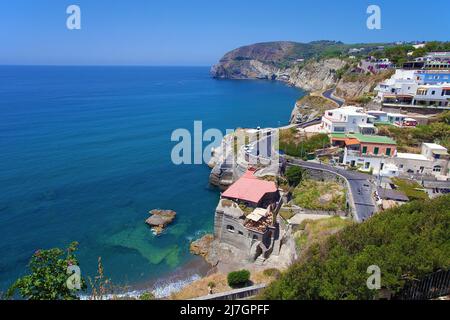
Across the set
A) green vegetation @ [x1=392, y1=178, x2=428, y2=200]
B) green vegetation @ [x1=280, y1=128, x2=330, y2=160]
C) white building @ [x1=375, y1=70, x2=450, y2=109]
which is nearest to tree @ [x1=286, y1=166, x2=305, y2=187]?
green vegetation @ [x1=280, y1=128, x2=330, y2=160]

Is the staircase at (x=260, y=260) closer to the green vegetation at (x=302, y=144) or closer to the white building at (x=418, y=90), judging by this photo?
the green vegetation at (x=302, y=144)

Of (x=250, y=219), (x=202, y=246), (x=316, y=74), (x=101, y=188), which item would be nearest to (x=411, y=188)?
(x=250, y=219)

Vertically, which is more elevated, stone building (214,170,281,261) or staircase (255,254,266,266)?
stone building (214,170,281,261)

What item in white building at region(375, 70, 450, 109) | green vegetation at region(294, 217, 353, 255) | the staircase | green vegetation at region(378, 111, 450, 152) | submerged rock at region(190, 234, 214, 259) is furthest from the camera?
white building at region(375, 70, 450, 109)

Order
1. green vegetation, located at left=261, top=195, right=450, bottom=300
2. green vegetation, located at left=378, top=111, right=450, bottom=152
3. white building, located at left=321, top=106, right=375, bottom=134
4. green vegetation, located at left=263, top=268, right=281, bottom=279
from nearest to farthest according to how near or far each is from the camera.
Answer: green vegetation, located at left=261, top=195, right=450, bottom=300, green vegetation, located at left=263, top=268, right=281, bottom=279, green vegetation, located at left=378, top=111, right=450, bottom=152, white building, located at left=321, top=106, right=375, bottom=134

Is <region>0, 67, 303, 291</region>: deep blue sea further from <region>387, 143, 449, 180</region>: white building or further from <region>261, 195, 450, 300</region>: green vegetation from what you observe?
<region>387, 143, 449, 180</region>: white building

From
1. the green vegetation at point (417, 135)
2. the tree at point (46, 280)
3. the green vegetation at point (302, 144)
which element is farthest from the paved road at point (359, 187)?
the tree at point (46, 280)
